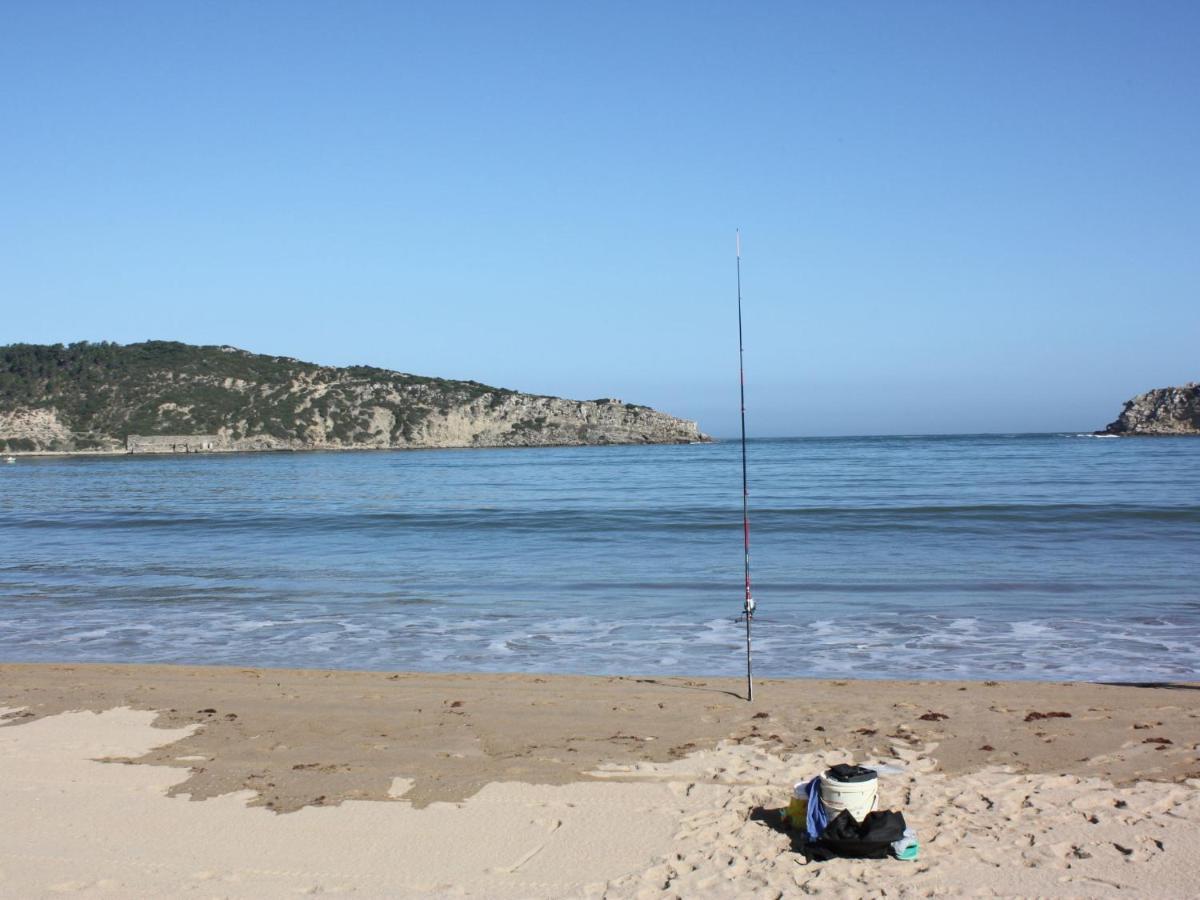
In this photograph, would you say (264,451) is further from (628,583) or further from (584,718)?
(584,718)

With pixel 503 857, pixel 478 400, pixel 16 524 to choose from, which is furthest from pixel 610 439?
pixel 503 857

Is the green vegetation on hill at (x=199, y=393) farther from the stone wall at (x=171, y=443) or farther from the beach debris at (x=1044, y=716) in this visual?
the beach debris at (x=1044, y=716)

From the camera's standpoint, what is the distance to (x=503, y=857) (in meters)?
5.34

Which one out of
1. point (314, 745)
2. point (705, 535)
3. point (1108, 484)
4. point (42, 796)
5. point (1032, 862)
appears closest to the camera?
point (1032, 862)

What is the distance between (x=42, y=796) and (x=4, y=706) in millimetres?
2791

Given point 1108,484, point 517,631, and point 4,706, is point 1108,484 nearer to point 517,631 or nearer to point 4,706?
point 517,631

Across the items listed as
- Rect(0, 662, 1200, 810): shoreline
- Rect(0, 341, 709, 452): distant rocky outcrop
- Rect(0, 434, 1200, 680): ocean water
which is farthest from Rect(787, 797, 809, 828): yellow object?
Rect(0, 341, 709, 452): distant rocky outcrop

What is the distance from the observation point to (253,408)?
11488 centimetres

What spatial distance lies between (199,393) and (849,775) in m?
119

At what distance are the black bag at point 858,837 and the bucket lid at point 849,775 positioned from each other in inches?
7.3

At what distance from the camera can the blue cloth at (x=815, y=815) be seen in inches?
211

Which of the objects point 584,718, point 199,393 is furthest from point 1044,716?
point 199,393

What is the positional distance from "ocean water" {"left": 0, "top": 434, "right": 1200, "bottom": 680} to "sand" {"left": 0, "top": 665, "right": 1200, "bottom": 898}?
5.42 ft

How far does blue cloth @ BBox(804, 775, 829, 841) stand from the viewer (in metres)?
5.36
